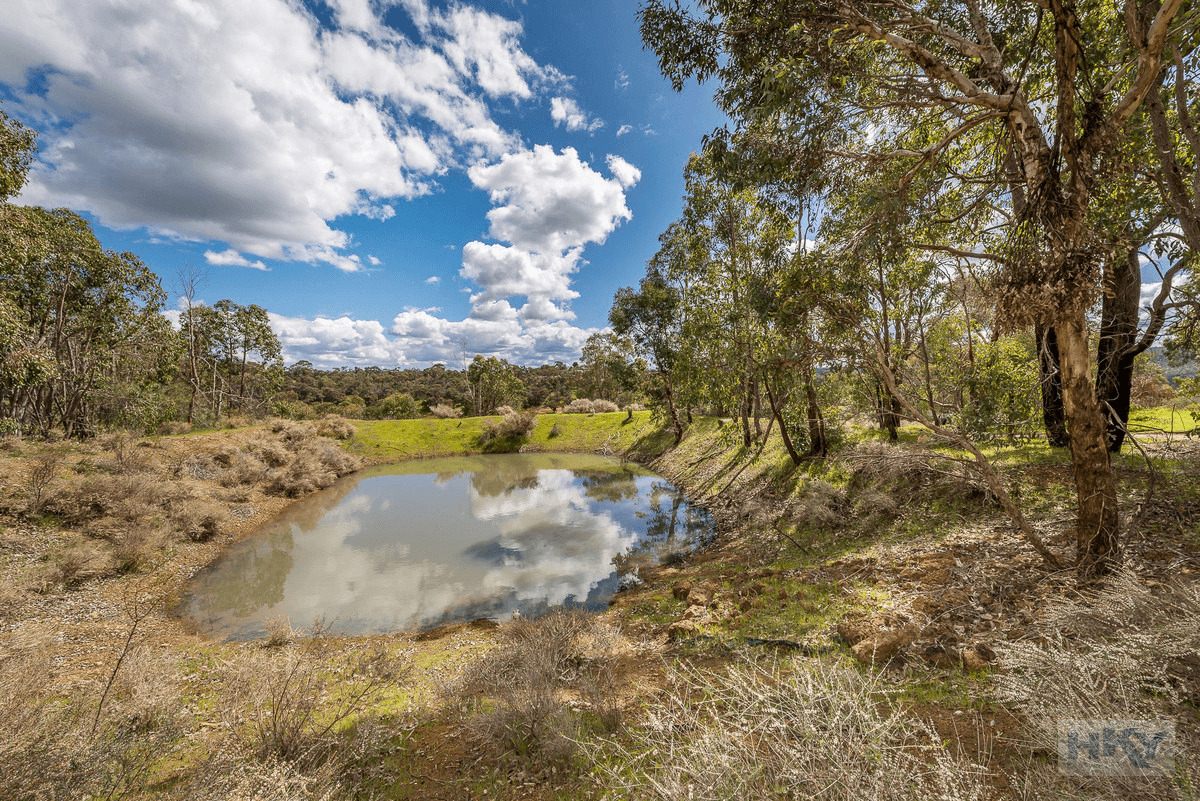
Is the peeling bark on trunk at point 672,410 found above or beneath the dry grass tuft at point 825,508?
above

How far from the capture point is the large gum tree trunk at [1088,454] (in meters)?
4.69

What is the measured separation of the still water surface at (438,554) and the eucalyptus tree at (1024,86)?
829cm

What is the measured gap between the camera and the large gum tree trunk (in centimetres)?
469

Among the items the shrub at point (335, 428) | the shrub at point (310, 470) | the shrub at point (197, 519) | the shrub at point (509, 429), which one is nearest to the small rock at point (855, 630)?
the shrub at point (197, 519)

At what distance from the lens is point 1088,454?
191 inches

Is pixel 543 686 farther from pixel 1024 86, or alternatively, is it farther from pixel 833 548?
pixel 1024 86

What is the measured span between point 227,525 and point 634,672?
1639cm

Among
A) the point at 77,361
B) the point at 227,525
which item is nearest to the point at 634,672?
the point at 227,525

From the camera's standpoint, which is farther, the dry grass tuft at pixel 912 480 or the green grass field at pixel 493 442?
the green grass field at pixel 493 442

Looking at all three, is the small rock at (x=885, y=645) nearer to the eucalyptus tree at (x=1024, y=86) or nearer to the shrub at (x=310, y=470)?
the eucalyptus tree at (x=1024, y=86)

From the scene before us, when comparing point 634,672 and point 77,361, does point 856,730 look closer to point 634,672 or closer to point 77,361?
point 634,672

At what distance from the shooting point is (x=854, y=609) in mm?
5836

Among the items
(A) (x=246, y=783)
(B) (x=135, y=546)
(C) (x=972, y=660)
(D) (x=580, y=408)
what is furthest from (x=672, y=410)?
(A) (x=246, y=783)

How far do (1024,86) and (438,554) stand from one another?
16.2 metres
